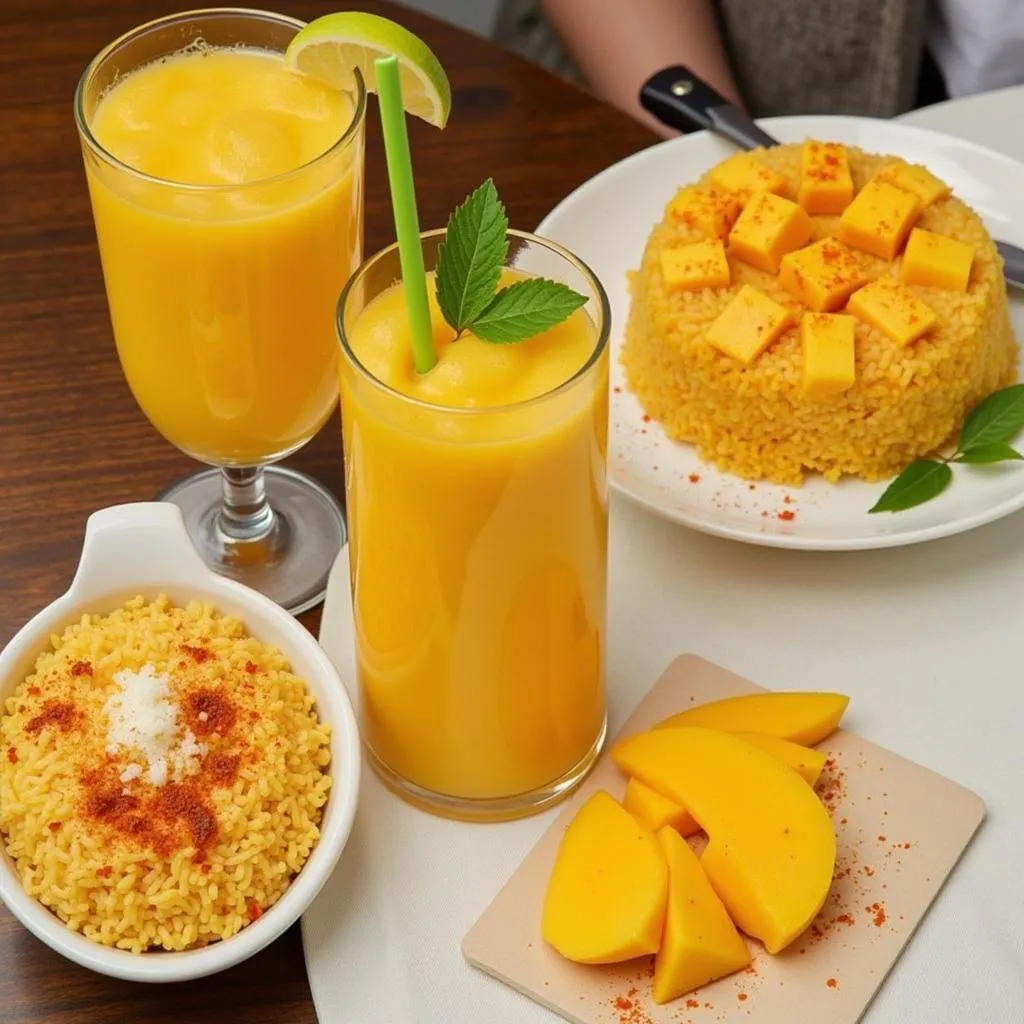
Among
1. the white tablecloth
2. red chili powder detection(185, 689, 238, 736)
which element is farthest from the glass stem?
red chili powder detection(185, 689, 238, 736)

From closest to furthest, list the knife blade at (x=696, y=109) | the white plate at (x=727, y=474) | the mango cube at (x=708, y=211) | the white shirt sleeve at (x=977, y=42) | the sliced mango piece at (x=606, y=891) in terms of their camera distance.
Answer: the sliced mango piece at (x=606, y=891), the white plate at (x=727, y=474), the mango cube at (x=708, y=211), the knife blade at (x=696, y=109), the white shirt sleeve at (x=977, y=42)

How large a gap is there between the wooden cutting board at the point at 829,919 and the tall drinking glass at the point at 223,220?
1.24 feet

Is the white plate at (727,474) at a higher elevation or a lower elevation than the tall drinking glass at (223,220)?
lower

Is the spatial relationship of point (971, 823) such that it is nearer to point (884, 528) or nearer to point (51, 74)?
point (884, 528)

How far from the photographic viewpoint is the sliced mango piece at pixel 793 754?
1.08 m

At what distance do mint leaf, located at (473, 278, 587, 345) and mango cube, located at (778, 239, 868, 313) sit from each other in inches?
17.6

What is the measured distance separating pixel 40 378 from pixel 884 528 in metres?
0.76

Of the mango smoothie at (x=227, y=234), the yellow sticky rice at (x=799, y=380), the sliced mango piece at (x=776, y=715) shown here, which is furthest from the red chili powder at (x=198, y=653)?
the yellow sticky rice at (x=799, y=380)

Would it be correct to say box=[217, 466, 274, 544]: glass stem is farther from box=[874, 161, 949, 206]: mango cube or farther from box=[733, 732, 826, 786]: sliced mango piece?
box=[874, 161, 949, 206]: mango cube

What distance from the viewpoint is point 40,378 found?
1416 millimetres

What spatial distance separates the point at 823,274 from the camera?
52.7 inches

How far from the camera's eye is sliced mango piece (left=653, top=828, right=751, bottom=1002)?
0.96 metres

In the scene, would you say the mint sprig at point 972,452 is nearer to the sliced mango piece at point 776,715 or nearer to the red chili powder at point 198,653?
the sliced mango piece at point 776,715

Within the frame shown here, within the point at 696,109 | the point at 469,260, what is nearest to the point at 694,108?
the point at 696,109
